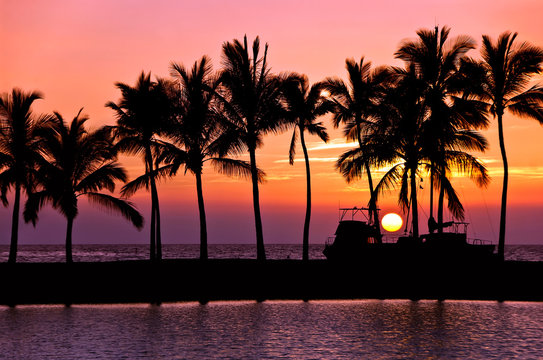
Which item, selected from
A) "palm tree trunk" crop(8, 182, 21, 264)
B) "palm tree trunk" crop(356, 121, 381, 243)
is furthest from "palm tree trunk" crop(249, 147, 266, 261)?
"palm tree trunk" crop(8, 182, 21, 264)

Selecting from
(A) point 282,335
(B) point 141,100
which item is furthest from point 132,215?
(A) point 282,335

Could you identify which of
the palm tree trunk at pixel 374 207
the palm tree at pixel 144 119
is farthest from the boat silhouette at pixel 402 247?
the palm tree at pixel 144 119

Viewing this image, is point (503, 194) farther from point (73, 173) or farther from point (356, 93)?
point (73, 173)

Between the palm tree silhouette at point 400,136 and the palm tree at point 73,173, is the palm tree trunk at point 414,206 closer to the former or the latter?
the palm tree silhouette at point 400,136

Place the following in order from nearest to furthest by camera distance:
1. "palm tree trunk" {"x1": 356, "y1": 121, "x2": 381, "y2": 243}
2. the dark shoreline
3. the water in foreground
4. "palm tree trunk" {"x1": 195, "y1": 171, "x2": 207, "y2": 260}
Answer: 1. the water in foreground
2. the dark shoreline
3. "palm tree trunk" {"x1": 195, "y1": 171, "x2": 207, "y2": 260}
4. "palm tree trunk" {"x1": 356, "y1": 121, "x2": 381, "y2": 243}

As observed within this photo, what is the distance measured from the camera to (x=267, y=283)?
106 ft

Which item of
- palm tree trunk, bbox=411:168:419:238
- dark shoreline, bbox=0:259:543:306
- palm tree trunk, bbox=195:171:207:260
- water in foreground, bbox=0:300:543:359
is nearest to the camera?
water in foreground, bbox=0:300:543:359

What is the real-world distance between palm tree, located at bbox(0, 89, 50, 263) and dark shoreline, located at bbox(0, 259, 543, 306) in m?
4.45

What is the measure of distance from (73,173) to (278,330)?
20483 mm

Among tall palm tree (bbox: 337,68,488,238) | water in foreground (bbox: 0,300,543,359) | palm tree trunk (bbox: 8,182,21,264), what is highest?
tall palm tree (bbox: 337,68,488,238)

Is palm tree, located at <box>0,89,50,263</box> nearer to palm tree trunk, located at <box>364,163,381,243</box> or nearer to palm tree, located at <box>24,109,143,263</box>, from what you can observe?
palm tree, located at <box>24,109,143,263</box>

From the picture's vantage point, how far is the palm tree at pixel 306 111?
39200 mm

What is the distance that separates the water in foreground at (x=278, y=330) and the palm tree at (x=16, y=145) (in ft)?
33.9

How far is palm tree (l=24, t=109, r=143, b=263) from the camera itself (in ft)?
120
